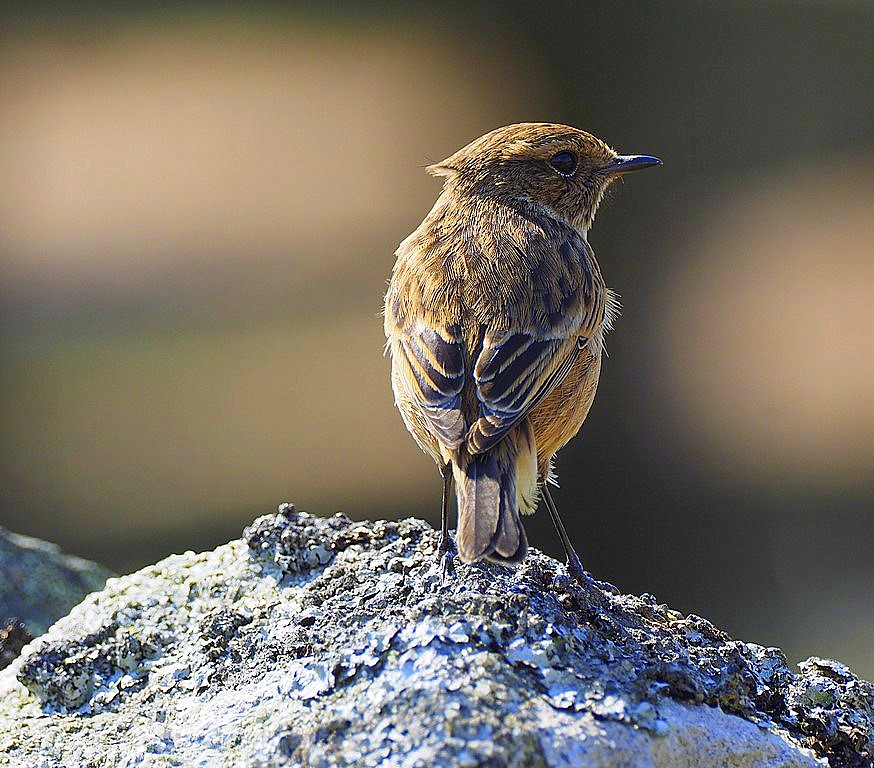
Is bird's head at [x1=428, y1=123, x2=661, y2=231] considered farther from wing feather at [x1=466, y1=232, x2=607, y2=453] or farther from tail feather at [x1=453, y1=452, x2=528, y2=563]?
tail feather at [x1=453, y1=452, x2=528, y2=563]

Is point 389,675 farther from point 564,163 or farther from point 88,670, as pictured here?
point 564,163

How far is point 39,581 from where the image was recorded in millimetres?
4055

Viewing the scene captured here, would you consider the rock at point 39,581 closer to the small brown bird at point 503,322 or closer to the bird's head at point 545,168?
the small brown bird at point 503,322

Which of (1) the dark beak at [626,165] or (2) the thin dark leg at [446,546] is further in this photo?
(1) the dark beak at [626,165]

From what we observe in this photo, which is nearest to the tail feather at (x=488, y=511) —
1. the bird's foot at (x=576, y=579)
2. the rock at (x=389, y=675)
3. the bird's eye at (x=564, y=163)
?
the rock at (x=389, y=675)

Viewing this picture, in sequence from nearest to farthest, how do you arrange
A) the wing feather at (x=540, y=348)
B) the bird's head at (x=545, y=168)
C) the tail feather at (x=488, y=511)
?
the tail feather at (x=488, y=511) < the wing feather at (x=540, y=348) < the bird's head at (x=545, y=168)

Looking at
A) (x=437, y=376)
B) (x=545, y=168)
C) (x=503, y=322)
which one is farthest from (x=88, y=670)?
(x=545, y=168)

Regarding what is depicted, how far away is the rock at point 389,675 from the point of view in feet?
7.96

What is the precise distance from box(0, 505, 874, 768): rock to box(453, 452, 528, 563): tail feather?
0.37 feet

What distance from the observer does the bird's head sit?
14.7ft

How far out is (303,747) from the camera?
7.93 feet

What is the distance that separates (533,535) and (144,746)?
5.30 meters

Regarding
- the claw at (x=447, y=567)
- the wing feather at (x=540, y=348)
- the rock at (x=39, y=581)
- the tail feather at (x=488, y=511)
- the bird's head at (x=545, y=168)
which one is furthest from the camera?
the bird's head at (x=545, y=168)

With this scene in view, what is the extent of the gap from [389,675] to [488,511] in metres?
0.67
